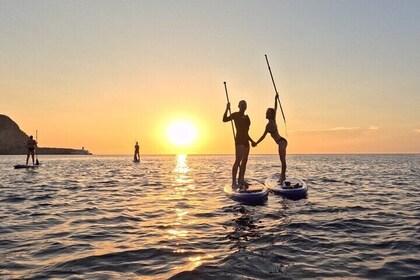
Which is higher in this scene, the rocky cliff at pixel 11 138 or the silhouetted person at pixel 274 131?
the rocky cliff at pixel 11 138

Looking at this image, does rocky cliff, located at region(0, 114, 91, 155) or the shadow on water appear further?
rocky cliff, located at region(0, 114, 91, 155)

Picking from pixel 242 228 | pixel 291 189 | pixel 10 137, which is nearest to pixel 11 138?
pixel 10 137

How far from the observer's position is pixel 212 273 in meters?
5.46

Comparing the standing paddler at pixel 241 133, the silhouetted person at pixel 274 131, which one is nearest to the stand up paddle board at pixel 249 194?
→ the standing paddler at pixel 241 133

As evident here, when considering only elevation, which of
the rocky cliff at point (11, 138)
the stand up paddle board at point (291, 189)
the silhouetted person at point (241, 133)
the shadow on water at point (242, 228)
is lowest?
the shadow on water at point (242, 228)

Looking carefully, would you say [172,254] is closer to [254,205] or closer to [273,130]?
[254,205]

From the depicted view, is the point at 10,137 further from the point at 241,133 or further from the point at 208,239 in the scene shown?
the point at 208,239

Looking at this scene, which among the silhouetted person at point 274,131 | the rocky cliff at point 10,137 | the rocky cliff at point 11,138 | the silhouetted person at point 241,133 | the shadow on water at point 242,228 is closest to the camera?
the shadow on water at point 242,228

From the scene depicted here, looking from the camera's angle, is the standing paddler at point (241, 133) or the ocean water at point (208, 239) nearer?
the ocean water at point (208, 239)

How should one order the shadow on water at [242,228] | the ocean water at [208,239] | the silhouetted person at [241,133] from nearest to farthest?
the ocean water at [208,239]
the shadow on water at [242,228]
the silhouetted person at [241,133]

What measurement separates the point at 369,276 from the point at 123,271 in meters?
3.78

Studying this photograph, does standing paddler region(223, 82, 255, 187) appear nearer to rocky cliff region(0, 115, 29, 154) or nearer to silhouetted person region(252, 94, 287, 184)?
silhouetted person region(252, 94, 287, 184)

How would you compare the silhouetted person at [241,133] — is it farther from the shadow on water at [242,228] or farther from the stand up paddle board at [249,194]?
the shadow on water at [242,228]

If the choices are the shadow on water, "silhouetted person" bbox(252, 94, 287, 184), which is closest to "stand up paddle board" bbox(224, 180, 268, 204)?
the shadow on water
